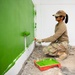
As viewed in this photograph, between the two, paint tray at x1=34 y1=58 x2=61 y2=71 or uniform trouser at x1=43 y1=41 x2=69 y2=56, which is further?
uniform trouser at x1=43 y1=41 x2=69 y2=56

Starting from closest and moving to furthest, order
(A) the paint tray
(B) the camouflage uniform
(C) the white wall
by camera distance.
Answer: (A) the paint tray < (B) the camouflage uniform < (C) the white wall

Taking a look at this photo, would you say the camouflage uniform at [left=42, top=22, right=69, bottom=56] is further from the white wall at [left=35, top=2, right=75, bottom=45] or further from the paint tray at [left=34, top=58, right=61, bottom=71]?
the white wall at [left=35, top=2, right=75, bottom=45]

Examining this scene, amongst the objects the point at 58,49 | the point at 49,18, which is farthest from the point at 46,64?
the point at 49,18

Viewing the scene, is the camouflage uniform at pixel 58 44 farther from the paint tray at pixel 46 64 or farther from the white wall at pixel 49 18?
the white wall at pixel 49 18

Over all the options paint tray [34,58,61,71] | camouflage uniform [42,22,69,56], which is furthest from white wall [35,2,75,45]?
paint tray [34,58,61,71]

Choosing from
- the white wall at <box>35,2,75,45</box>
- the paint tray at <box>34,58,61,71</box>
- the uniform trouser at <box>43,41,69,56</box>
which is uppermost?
the white wall at <box>35,2,75,45</box>

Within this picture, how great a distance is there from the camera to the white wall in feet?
13.3

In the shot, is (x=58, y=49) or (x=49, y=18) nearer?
(x=58, y=49)

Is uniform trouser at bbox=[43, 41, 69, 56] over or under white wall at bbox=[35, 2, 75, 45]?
under

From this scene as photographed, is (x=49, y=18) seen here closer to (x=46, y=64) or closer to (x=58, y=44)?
(x=58, y=44)

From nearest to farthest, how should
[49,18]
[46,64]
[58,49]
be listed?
1. [46,64]
2. [58,49]
3. [49,18]

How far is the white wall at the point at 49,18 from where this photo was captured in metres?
4.04

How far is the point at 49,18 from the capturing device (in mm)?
4098

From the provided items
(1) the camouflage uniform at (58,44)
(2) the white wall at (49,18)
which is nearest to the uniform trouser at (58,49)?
(1) the camouflage uniform at (58,44)
